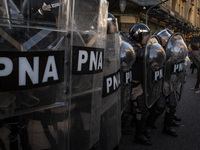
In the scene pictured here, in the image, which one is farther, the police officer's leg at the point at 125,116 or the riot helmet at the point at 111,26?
the police officer's leg at the point at 125,116

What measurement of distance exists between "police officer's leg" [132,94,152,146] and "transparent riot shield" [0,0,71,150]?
188 centimetres

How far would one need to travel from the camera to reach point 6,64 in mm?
833

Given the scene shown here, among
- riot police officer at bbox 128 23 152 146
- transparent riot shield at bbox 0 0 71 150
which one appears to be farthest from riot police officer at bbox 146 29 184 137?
transparent riot shield at bbox 0 0 71 150

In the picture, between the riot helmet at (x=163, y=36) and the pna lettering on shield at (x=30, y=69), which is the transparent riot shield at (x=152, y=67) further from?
the pna lettering on shield at (x=30, y=69)

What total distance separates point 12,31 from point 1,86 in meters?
0.22

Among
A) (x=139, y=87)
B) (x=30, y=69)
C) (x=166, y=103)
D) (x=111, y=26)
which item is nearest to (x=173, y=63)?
(x=139, y=87)

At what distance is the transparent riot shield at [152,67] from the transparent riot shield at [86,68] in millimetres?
1354

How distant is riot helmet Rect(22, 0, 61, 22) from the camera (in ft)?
2.99

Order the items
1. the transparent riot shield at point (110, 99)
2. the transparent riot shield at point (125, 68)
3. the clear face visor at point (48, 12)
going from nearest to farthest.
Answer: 1. the clear face visor at point (48, 12)
2. the transparent riot shield at point (110, 99)
3. the transparent riot shield at point (125, 68)

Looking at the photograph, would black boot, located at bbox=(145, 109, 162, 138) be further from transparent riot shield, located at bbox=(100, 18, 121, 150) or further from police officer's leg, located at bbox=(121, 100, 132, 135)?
transparent riot shield, located at bbox=(100, 18, 121, 150)

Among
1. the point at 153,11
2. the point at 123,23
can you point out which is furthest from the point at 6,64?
the point at 153,11

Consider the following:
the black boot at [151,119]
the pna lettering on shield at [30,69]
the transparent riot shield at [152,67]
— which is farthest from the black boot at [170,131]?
the pna lettering on shield at [30,69]

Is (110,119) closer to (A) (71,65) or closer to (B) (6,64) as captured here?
(A) (71,65)

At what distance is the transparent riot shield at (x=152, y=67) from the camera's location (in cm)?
254
